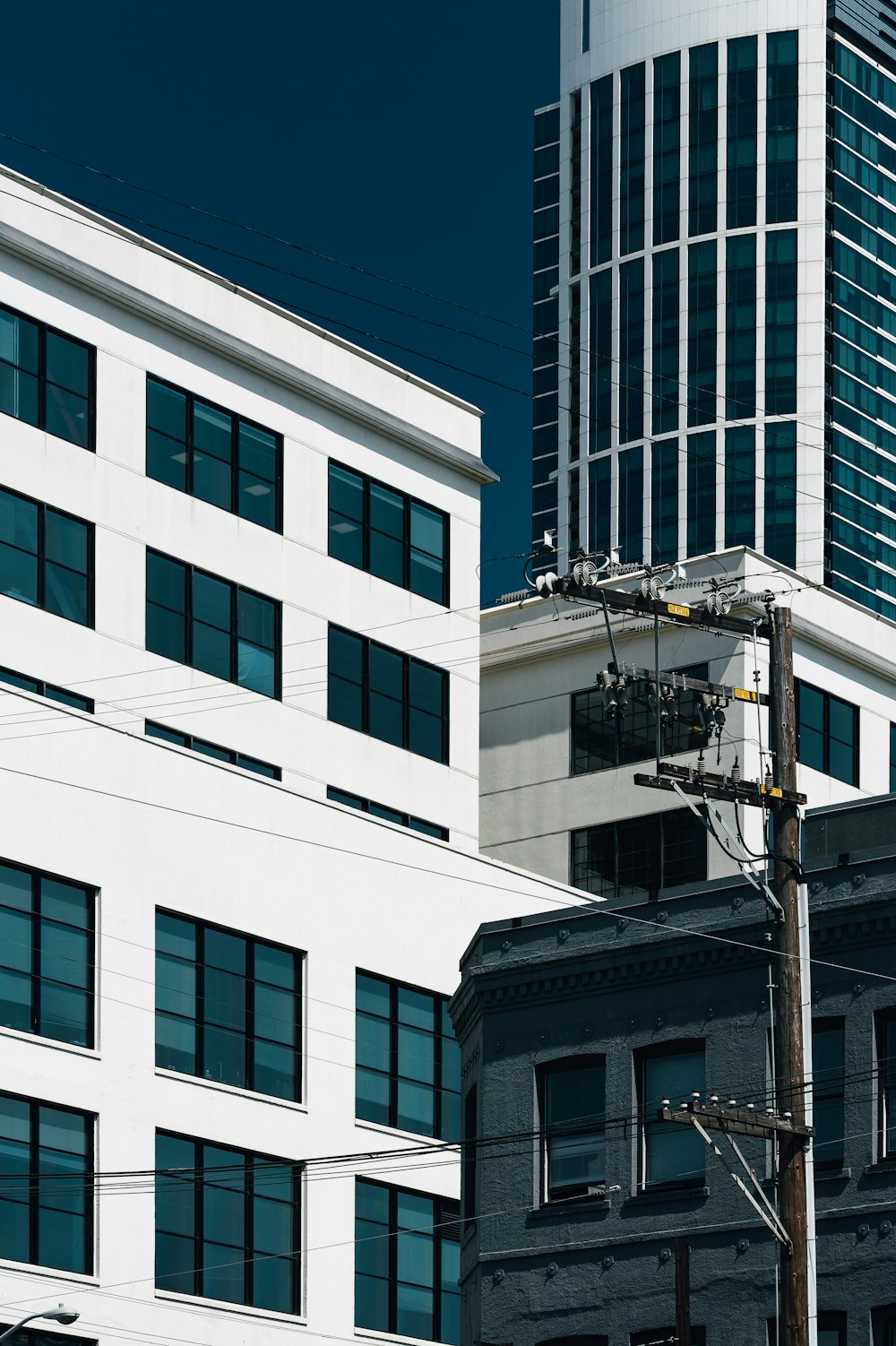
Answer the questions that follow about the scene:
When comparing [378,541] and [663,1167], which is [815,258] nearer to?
[378,541]

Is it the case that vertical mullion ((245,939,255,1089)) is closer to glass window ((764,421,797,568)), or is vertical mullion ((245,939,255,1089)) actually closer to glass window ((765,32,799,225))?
glass window ((764,421,797,568))

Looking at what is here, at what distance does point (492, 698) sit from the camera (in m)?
70.2

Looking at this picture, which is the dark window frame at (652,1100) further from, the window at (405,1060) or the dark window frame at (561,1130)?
the window at (405,1060)

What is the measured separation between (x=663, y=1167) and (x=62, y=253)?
2747cm

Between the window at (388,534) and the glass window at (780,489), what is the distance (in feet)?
414

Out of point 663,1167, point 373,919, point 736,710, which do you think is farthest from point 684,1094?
point 736,710

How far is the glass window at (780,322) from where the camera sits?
192625 millimetres

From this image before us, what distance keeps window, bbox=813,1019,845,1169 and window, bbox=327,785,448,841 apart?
77.6 feet

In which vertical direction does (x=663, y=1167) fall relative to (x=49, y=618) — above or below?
below

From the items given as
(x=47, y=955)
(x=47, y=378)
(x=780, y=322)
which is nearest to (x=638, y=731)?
(x=47, y=378)

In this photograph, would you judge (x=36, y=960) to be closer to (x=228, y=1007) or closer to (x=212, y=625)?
(x=228, y=1007)

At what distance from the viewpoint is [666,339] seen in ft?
641

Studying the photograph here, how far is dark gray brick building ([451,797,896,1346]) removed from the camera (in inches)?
1398

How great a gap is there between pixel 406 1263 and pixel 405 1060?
4371mm
